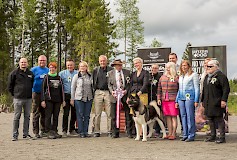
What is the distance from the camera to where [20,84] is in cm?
948

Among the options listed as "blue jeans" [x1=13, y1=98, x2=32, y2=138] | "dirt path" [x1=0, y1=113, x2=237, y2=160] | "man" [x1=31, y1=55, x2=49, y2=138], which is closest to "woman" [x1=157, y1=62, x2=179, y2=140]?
"dirt path" [x1=0, y1=113, x2=237, y2=160]

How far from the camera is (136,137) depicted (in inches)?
370

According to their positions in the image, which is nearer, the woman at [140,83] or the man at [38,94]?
the woman at [140,83]

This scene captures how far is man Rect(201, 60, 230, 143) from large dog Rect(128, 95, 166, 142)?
1219 millimetres

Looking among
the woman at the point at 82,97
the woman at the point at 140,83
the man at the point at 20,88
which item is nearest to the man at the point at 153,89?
the woman at the point at 140,83

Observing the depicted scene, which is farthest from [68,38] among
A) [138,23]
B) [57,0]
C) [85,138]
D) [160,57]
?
[85,138]

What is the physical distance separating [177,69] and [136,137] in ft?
6.59

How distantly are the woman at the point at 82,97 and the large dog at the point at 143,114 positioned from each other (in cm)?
145

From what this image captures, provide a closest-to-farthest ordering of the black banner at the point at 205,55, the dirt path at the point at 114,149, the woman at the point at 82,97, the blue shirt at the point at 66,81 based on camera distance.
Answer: the dirt path at the point at 114,149 < the woman at the point at 82,97 < the blue shirt at the point at 66,81 < the black banner at the point at 205,55

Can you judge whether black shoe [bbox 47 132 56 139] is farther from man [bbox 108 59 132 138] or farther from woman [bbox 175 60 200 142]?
woman [bbox 175 60 200 142]

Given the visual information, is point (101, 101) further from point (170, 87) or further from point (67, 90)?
point (170, 87)

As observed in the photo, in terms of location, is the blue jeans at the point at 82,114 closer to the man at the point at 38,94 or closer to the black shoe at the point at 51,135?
the black shoe at the point at 51,135

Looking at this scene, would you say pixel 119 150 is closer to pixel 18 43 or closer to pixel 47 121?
pixel 47 121

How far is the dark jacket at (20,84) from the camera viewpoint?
9469 millimetres
